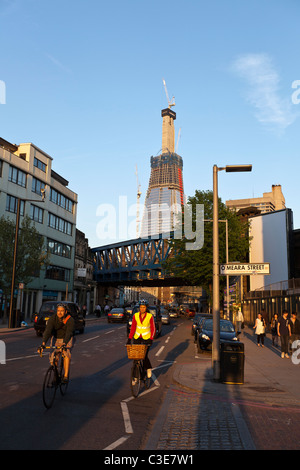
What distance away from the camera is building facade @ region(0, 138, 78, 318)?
46072mm

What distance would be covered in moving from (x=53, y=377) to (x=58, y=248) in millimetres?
53790

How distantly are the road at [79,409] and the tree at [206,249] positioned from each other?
89.6 feet

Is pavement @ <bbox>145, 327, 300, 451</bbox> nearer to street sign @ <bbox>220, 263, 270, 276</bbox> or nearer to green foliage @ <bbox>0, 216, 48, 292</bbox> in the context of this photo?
street sign @ <bbox>220, 263, 270, 276</bbox>

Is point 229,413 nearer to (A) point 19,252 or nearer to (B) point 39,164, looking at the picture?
(A) point 19,252

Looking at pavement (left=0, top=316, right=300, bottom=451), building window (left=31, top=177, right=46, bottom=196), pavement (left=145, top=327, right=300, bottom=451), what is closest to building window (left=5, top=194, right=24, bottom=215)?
building window (left=31, top=177, right=46, bottom=196)

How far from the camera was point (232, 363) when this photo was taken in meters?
A: 10.6

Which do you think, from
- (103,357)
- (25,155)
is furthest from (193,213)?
(103,357)

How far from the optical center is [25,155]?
50531 mm

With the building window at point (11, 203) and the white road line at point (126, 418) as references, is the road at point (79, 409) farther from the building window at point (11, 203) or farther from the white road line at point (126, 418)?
the building window at point (11, 203)

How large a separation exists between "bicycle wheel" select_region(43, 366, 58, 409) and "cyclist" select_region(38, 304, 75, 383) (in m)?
0.49

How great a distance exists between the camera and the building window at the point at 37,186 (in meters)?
51.6

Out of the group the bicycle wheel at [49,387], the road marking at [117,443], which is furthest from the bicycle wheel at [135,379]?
the road marking at [117,443]
